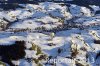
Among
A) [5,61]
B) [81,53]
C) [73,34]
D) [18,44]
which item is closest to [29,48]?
[18,44]

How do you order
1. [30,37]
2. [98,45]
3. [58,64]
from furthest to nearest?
[98,45] < [30,37] < [58,64]

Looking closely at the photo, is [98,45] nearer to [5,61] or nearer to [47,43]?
[47,43]

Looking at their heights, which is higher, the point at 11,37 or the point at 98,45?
the point at 11,37

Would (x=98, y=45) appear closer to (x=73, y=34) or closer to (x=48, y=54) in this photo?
(x=73, y=34)

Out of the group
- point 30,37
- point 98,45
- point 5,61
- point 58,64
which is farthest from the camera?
point 98,45

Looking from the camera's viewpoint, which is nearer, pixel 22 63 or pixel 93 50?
pixel 22 63

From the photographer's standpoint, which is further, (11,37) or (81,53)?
(81,53)

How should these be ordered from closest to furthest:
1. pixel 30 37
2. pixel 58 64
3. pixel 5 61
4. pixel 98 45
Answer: pixel 5 61 → pixel 58 64 → pixel 30 37 → pixel 98 45

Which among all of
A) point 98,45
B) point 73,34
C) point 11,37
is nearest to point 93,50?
point 98,45

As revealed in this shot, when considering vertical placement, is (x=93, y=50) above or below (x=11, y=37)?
below
